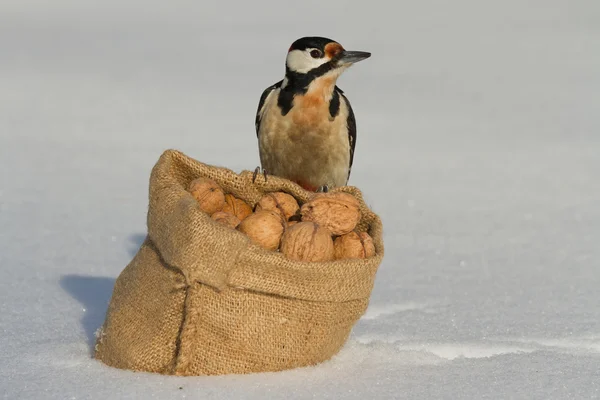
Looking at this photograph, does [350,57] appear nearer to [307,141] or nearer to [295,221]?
[307,141]

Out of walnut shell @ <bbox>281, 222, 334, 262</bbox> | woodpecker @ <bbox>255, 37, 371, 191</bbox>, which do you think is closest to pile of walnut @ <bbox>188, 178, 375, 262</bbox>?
walnut shell @ <bbox>281, 222, 334, 262</bbox>

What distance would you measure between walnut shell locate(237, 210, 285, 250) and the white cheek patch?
1.33 meters

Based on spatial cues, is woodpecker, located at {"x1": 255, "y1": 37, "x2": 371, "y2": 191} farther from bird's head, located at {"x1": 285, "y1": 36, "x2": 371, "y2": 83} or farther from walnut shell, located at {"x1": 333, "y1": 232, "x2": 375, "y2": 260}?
walnut shell, located at {"x1": 333, "y1": 232, "x2": 375, "y2": 260}

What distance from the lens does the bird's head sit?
14.5 feet

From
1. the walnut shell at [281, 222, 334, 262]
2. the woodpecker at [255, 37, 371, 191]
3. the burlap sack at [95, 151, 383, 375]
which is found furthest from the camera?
the woodpecker at [255, 37, 371, 191]

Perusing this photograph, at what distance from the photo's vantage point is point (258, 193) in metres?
3.64

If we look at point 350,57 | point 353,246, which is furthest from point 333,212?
point 350,57

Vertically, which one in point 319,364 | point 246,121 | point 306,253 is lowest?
point 246,121

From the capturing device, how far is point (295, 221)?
11.7 ft

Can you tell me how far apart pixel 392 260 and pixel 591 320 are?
1.47 meters

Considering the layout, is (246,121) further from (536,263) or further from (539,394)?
(539,394)

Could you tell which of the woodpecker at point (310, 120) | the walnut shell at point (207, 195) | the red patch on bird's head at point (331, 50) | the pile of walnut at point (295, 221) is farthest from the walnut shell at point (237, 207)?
the red patch on bird's head at point (331, 50)

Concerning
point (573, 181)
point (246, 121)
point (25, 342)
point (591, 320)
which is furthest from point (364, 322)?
point (246, 121)

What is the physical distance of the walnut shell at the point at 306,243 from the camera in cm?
317
